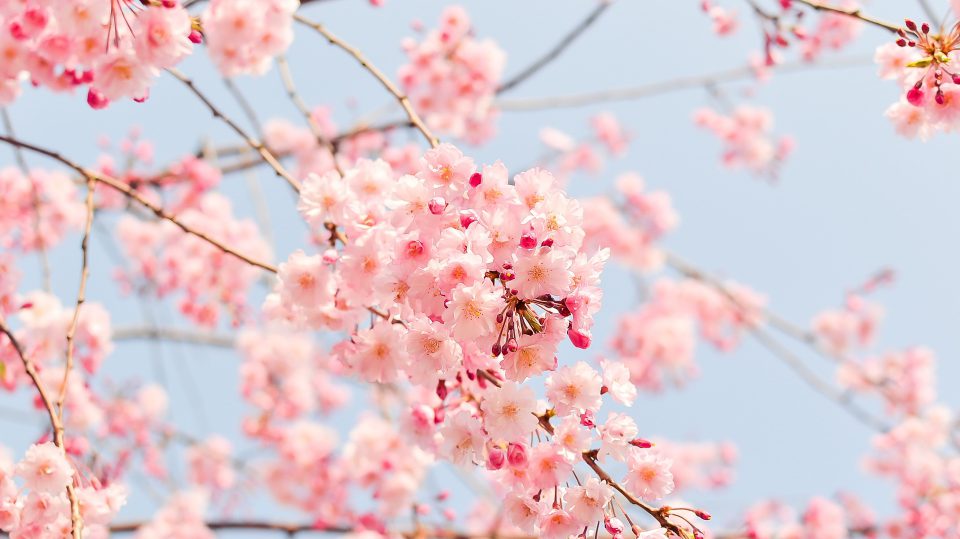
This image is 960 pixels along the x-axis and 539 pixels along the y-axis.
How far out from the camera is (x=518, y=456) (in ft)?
5.98

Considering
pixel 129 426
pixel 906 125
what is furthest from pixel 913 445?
pixel 129 426

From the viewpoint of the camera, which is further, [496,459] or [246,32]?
[246,32]

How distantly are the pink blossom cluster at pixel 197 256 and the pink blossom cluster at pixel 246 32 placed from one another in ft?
7.66

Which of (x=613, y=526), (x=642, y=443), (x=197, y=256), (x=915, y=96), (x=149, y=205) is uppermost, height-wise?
(x=197, y=256)

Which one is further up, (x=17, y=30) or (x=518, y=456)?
(x=17, y=30)

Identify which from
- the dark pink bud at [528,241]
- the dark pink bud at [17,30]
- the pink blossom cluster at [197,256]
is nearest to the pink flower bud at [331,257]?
the dark pink bud at [528,241]

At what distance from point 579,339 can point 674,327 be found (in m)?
7.05

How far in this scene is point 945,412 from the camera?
6664 mm

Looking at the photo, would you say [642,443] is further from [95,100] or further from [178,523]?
[178,523]

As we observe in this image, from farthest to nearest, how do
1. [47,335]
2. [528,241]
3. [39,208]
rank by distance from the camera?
1. [39,208]
2. [47,335]
3. [528,241]

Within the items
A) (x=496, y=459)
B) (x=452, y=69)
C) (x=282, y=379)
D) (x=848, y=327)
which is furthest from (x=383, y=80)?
(x=848, y=327)

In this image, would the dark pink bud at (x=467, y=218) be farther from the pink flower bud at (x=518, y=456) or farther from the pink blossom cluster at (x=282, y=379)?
the pink blossom cluster at (x=282, y=379)

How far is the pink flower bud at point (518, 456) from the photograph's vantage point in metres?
1.82

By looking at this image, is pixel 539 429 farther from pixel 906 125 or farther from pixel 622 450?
pixel 906 125
